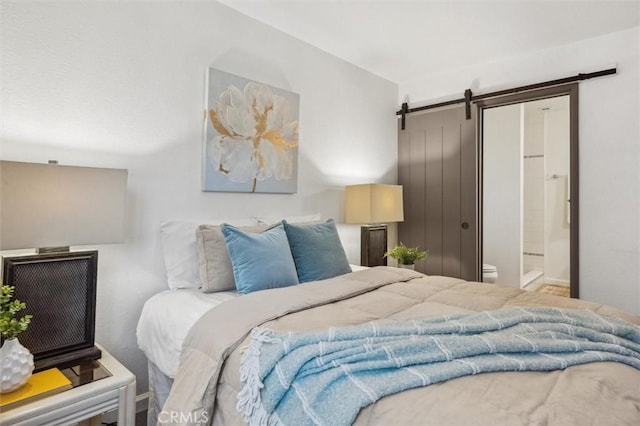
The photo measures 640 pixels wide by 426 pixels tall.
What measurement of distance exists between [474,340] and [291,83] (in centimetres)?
243

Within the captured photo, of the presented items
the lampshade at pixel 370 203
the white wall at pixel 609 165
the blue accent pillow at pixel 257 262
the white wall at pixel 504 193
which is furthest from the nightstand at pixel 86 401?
the white wall at pixel 504 193

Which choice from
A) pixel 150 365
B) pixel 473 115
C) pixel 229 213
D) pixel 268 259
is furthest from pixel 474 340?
pixel 473 115

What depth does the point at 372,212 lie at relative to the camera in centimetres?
314

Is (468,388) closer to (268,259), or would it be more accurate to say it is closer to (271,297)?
Answer: (271,297)

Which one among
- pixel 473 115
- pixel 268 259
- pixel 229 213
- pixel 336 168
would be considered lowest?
pixel 268 259

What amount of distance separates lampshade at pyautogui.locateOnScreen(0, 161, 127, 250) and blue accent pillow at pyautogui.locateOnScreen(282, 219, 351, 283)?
3.24 ft

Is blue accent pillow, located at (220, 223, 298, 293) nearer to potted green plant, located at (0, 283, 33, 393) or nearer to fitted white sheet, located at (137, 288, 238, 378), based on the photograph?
fitted white sheet, located at (137, 288, 238, 378)

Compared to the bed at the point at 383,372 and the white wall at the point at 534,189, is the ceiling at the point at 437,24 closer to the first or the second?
the bed at the point at 383,372

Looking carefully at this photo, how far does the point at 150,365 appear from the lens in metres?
1.92

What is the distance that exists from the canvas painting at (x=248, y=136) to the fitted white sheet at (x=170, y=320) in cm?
76

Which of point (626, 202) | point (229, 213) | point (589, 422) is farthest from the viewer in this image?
point (626, 202)

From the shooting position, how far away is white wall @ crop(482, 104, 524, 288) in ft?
14.8

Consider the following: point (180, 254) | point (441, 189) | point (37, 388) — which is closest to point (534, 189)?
point (441, 189)

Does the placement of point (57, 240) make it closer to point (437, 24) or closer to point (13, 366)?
point (13, 366)
